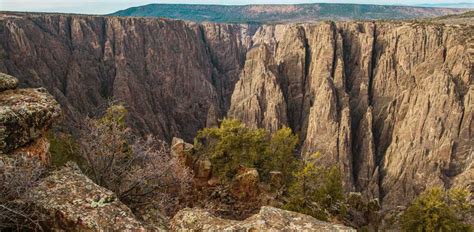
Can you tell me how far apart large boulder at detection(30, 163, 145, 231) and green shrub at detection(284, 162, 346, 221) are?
15703 millimetres

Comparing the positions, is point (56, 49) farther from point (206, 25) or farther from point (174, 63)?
point (206, 25)

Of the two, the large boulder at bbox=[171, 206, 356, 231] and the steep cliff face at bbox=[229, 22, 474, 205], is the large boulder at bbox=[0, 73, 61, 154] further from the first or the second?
the steep cliff face at bbox=[229, 22, 474, 205]

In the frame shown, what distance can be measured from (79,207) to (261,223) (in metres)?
4.00

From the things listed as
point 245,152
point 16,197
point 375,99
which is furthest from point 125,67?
point 16,197

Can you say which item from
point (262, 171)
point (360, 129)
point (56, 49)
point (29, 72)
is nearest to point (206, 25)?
point (56, 49)

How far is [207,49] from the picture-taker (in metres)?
172

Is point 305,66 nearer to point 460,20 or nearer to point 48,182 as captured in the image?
point 460,20

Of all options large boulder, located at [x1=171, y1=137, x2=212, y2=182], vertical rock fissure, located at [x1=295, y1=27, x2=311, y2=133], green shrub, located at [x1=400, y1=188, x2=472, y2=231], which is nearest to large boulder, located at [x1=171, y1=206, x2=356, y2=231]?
large boulder, located at [x1=171, y1=137, x2=212, y2=182]

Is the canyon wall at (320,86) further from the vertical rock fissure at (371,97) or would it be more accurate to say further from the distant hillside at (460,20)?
the distant hillside at (460,20)

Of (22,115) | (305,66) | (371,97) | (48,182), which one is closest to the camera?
(48,182)

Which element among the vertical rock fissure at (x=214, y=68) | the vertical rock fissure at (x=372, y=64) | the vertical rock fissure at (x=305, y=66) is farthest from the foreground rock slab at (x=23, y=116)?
the vertical rock fissure at (x=214, y=68)

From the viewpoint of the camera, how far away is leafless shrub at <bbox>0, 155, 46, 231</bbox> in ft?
26.4

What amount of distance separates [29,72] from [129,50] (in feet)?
125

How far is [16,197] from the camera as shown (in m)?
8.67
